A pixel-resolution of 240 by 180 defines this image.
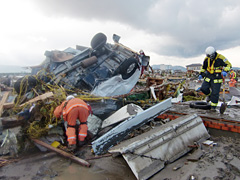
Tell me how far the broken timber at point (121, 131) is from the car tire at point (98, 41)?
3.40 metres

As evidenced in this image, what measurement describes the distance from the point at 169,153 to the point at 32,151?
8.96 feet

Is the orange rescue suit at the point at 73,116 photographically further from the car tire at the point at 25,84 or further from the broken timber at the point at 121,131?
the car tire at the point at 25,84

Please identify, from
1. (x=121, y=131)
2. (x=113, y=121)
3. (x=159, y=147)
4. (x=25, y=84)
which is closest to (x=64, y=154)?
(x=121, y=131)

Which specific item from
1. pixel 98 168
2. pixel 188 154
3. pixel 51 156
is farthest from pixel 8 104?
pixel 188 154

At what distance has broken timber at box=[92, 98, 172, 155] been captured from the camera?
9.72 feet

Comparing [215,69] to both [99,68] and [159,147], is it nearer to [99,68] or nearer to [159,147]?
[159,147]

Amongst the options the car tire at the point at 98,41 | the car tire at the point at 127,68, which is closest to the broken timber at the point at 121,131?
the car tire at the point at 127,68

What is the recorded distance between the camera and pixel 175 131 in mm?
2824

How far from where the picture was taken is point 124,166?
2650 mm

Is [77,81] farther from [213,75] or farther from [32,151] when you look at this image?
[213,75]

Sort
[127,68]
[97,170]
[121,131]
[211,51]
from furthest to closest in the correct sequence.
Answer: [127,68] → [211,51] → [121,131] → [97,170]

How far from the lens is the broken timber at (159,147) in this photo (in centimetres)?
221

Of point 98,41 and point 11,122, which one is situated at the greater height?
point 98,41

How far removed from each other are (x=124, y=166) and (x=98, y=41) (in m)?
4.56
